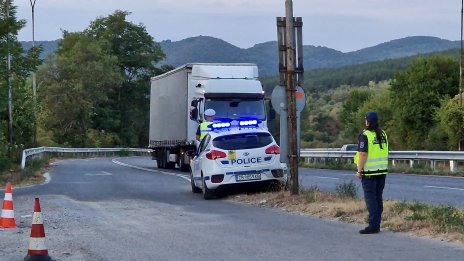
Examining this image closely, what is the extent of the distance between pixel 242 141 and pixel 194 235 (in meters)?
7.60

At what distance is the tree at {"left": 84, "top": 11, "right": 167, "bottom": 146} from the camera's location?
9025 centimetres

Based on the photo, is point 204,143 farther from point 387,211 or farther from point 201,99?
point 201,99

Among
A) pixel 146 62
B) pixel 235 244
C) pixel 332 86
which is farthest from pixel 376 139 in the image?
pixel 332 86

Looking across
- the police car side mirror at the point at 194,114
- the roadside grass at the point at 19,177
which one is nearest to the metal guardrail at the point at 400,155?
the roadside grass at the point at 19,177

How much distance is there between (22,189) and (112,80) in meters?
57.7

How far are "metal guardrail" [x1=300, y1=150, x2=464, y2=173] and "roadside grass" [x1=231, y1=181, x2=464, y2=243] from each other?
42.8ft

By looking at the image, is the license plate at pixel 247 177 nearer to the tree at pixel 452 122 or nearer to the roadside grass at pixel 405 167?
the roadside grass at pixel 405 167

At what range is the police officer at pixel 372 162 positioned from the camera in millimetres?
13055

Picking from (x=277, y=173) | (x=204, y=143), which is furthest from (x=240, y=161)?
(x=204, y=143)

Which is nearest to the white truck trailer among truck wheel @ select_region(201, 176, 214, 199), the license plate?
truck wheel @ select_region(201, 176, 214, 199)

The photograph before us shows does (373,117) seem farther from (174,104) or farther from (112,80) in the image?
(112,80)

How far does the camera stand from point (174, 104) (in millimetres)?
37156

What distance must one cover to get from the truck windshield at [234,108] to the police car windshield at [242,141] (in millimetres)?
10583

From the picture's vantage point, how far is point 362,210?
15328 mm
